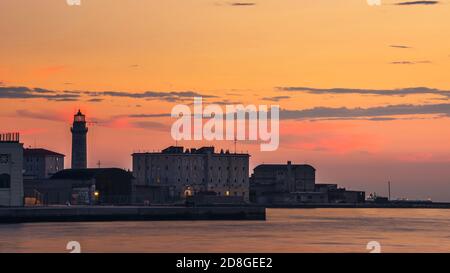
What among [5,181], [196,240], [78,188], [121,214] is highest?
[5,181]

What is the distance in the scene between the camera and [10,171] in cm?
11444

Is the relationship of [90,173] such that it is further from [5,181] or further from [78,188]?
[5,181]

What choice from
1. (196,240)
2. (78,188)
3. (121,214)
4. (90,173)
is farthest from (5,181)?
(90,173)

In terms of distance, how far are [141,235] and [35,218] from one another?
93.1ft

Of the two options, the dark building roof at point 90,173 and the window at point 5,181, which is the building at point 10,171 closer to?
the window at point 5,181

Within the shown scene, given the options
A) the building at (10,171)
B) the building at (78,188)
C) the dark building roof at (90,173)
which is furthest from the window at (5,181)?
the dark building roof at (90,173)

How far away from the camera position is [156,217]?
129 m

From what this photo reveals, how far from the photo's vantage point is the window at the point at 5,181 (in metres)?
115

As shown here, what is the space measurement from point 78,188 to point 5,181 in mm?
46080

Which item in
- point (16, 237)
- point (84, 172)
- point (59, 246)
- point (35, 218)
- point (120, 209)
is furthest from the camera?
point (84, 172)

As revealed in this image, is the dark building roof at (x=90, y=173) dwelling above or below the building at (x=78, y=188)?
above
